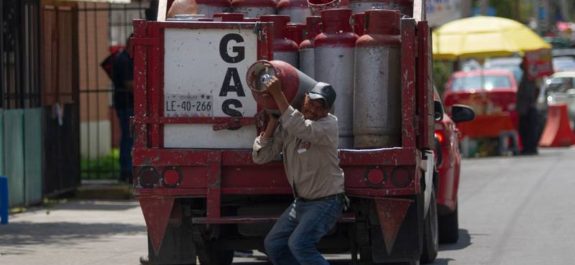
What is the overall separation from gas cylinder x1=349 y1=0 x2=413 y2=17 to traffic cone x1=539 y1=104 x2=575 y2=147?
69.4 ft

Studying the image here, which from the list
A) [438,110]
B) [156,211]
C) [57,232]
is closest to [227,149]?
[156,211]

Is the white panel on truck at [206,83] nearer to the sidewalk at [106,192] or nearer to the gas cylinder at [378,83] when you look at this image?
the gas cylinder at [378,83]

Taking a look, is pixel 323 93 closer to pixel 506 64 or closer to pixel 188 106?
pixel 188 106

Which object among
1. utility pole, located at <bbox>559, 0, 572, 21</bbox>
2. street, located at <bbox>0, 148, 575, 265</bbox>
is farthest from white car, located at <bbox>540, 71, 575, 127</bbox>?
utility pole, located at <bbox>559, 0, 572, 21</bbox>

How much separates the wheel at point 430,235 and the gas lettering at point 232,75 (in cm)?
228

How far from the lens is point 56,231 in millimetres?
14273

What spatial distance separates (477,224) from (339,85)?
5800mm

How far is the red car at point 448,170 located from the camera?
12.7 metres

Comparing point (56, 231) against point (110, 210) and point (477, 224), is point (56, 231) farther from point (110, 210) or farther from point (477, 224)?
point (477, 224)

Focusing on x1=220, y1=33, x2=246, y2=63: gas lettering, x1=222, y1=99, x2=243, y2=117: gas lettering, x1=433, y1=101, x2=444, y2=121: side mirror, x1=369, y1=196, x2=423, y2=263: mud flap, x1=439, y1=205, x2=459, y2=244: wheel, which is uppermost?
x1=220, y1=33, x2=246, y2=63: gas lettering

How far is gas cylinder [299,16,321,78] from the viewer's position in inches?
388

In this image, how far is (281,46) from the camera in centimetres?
993

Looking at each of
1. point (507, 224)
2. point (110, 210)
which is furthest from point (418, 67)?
point (110, 210)

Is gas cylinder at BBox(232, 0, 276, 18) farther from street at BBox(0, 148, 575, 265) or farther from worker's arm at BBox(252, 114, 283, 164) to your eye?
street at BBox(0, 148, 575, 265)
